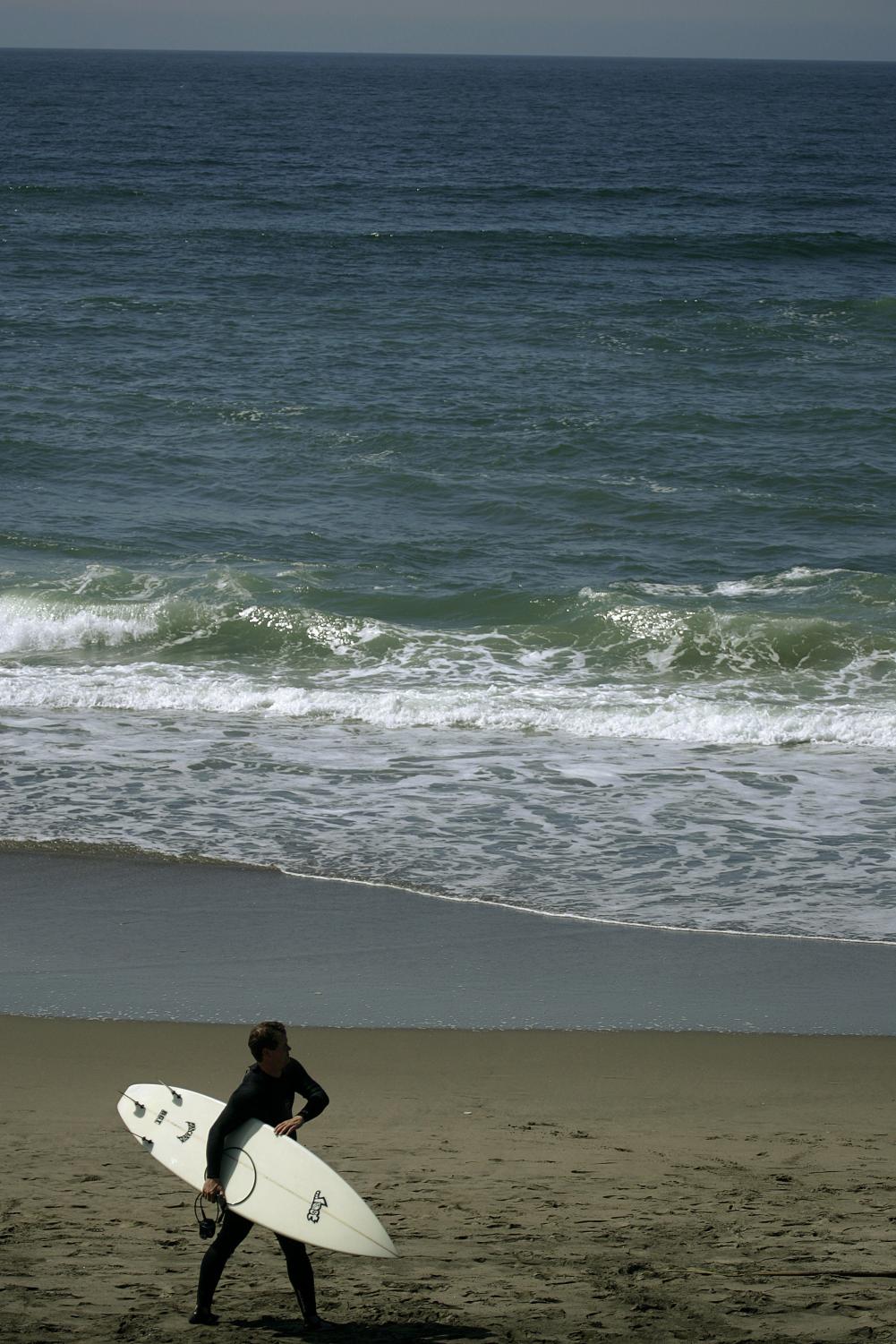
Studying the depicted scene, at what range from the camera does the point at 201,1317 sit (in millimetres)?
4410

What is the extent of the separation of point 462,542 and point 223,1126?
1338cm

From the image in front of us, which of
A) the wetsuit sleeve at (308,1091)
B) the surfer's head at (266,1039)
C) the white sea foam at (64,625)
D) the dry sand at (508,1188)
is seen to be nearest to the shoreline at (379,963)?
the dry sand at (508,1188)

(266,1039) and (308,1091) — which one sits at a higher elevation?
(266,1039)

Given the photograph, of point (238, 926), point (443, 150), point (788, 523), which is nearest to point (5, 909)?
point (238, 926)

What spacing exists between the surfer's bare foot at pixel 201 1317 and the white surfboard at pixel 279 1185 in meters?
0.30

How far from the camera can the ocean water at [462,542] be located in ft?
32.8

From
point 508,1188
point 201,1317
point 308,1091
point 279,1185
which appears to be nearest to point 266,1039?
point 308,1091

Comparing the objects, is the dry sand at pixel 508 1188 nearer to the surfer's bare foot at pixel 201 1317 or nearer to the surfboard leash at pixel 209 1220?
the surfer's bare foot at pixel 201 1317

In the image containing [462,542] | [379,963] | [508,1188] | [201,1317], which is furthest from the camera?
[462,542]

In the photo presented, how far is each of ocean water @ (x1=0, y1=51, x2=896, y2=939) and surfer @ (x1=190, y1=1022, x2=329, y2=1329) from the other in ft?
12.7

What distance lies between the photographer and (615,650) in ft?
47.9

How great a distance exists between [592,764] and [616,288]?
19549 mm

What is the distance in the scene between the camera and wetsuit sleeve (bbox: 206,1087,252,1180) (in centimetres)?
467

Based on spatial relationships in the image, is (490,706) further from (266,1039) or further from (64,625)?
(266,1039)
